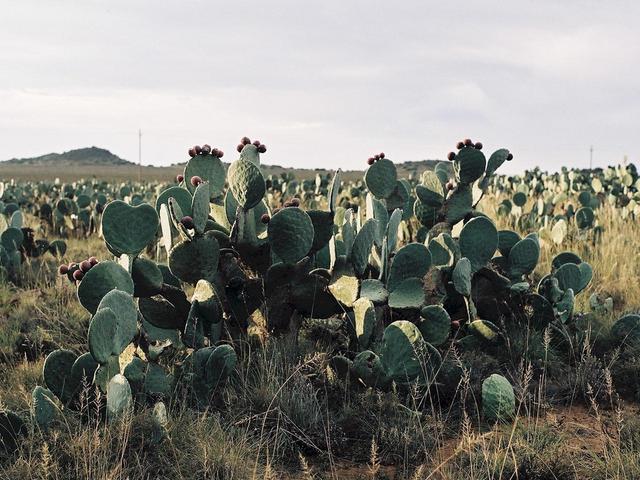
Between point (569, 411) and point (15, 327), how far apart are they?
11.8ft

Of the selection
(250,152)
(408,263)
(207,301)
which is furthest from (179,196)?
(408,263)

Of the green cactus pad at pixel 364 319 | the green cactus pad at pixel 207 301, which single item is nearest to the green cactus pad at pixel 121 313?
the green cactus pad at pixel 207 301

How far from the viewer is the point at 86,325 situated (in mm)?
4738

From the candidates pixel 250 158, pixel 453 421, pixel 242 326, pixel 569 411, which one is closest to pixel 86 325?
pixel 242 326

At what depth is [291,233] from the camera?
3559 millimetres

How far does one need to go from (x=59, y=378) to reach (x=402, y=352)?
1.62 meters

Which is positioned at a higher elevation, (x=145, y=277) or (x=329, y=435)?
(x=145, y=277)

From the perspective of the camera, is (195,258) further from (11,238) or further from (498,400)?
(11,238)

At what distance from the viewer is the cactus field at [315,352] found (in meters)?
2.79

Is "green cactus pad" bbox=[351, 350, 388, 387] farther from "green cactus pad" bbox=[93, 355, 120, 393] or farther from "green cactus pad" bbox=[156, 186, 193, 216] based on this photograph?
"green cactus pad" bbox=[156, 186, 193, 216]

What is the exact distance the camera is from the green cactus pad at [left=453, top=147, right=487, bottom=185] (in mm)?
4801

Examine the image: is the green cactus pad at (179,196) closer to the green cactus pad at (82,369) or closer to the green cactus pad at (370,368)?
the green cactus pad at (82,369)

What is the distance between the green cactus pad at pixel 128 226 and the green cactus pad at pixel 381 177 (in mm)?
1596

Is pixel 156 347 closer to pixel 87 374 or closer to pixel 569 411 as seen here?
pixel 87 374
